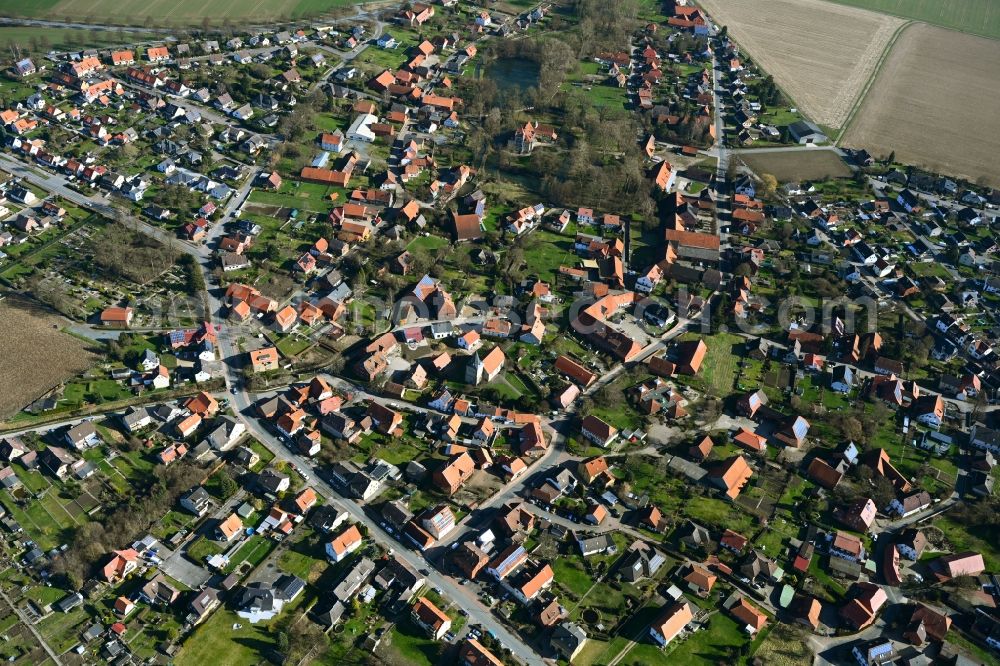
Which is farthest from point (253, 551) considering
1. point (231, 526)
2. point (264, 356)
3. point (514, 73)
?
point (514, 73)

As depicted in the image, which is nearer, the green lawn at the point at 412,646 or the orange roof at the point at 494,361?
the green lawn at the point at 412,646

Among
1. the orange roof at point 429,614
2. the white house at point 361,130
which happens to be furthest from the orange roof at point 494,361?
the white house at point 361,130

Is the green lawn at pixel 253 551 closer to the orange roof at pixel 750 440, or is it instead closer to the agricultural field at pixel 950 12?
the orange roof at pixel 750 440

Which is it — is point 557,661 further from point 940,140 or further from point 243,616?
point 940,140

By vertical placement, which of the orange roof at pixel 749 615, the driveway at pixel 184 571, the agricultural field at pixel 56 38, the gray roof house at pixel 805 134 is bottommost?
the orange roof at pixel 749 615

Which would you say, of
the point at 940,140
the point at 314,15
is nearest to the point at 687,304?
the point at 940,140

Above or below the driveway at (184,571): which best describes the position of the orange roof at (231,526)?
above
